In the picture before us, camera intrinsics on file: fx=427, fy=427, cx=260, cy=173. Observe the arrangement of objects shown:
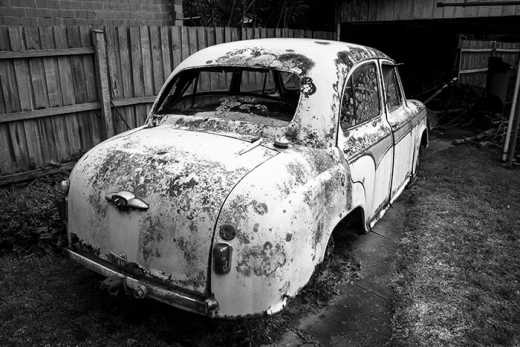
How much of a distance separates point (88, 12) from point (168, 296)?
6013 mm

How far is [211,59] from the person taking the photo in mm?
3770

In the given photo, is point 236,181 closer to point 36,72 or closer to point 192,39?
point 36,72

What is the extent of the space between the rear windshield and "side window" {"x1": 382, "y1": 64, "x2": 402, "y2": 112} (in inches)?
52.9

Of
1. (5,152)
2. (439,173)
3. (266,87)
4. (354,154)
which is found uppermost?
(266,87)

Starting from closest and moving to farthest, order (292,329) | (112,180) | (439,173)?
1. (112,180)
2. (292,329)
3. (439,173)

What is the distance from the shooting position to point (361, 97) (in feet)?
12.5

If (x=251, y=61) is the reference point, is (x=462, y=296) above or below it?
below

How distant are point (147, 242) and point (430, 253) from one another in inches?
115

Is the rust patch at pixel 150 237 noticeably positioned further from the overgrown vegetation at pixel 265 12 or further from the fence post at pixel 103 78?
the overgrown vegetation at pixel 265 12

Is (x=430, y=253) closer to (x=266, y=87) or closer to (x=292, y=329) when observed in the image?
(x=292, y=329)

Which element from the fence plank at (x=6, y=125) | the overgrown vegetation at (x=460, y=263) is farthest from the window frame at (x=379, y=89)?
the fence plank at (x=6, y=125)

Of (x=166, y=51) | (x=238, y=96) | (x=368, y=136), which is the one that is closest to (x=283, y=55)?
(x=238, y=96)

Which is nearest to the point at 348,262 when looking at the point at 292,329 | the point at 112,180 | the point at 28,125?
the point at 292,329

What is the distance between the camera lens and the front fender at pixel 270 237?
2383mm
